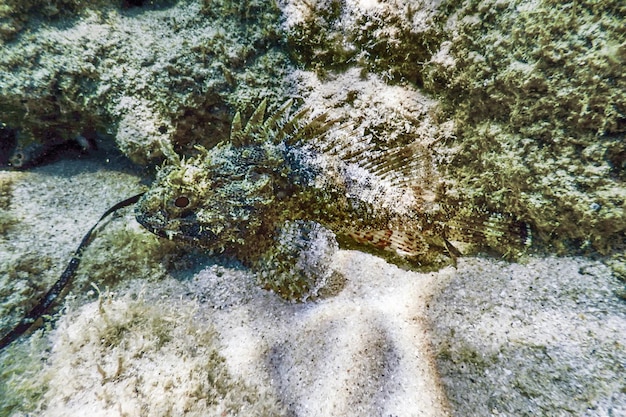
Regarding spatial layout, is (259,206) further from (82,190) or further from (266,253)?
(82,190)

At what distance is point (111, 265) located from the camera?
2750 mm

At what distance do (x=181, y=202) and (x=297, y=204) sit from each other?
1.08m

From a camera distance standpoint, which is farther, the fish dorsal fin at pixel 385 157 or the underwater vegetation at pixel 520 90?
the fish dorsal fin at pixel 385 157

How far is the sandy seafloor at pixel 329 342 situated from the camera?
1.77 metres

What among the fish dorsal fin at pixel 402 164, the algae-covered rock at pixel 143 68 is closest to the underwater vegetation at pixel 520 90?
the fish dorsal fin at pixel 402 164

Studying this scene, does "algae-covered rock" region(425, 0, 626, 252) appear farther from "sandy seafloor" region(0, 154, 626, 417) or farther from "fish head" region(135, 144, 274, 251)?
"fish head" region(135, 144, 274, 251)

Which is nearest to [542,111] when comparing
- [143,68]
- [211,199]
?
[211,199]

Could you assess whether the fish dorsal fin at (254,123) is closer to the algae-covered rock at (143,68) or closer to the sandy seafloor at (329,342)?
the algae-covered rock at (143,68)

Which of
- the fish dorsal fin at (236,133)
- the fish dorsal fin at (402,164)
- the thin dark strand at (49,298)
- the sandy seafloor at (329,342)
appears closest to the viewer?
the sandy seafloor at (329,342)

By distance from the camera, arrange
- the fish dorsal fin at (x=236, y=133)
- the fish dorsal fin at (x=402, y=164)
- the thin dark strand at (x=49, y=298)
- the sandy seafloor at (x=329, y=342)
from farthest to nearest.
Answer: the fish dorsal fin at (x=236, y=133) → the fish dorsal fin at (x=402, y=164) → the thin dark strand at (x=49, y=298) → the sandy seafloor at (x=329, y=342)

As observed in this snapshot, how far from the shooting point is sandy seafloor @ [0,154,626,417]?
1.77 metres

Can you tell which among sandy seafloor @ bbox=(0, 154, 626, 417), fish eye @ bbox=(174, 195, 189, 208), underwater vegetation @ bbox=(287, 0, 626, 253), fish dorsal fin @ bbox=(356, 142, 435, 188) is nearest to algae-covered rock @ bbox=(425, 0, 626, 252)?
underwater vegetation @ bbox=(287, 0, 626, 253)

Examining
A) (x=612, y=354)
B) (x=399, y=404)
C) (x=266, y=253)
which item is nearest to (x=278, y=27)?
(x=266, y=253)

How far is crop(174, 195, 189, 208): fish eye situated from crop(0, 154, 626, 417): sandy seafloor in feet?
1.77
